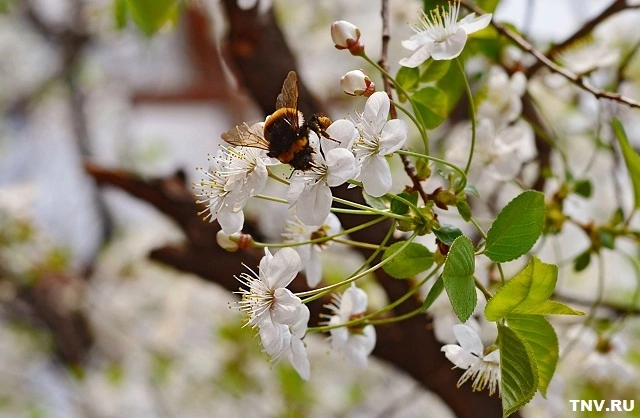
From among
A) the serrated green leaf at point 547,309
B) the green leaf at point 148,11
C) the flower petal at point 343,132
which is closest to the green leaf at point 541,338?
the serrated green leaf at point 547,309

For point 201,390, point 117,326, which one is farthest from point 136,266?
point 201,390

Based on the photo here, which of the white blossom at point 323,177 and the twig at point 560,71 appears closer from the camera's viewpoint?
the white blossom at point 323,177

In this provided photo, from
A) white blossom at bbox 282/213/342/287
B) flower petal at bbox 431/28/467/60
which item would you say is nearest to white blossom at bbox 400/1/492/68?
flower petal at bbox 431/28/467/60

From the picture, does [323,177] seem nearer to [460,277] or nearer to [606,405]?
[460,277]

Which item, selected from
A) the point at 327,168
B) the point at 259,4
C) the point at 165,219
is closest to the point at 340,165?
the point at 327,168

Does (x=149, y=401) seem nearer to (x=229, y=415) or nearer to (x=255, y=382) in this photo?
(x=229, y=415)

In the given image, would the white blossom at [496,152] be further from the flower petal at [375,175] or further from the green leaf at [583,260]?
the flower petal at [375,175]

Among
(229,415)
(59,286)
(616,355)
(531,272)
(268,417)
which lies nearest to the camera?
(531,272)
